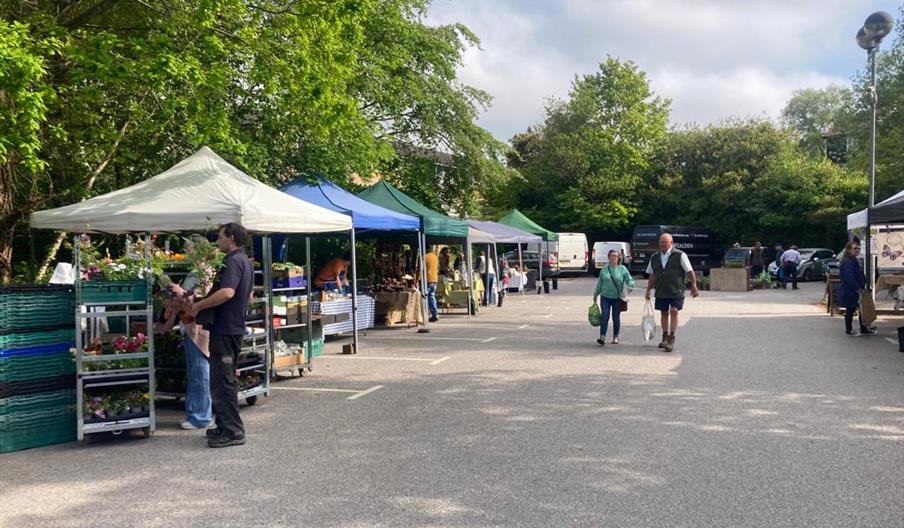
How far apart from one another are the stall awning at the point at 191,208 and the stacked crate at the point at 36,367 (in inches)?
31.8

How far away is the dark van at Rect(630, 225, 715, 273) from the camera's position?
3434cm

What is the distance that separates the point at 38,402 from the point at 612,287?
8.31 m

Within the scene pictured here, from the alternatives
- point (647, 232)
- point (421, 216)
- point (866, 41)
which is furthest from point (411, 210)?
point (647, 232)

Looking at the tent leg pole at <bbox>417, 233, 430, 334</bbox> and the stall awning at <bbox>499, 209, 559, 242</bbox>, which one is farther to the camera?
the stall awning at <bbox>499, 209, 559, 242</bbox>

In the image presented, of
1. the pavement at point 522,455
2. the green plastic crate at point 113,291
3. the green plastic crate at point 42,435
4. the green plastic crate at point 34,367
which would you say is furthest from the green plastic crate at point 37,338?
the pavement at point 522,455

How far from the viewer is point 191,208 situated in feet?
24.0

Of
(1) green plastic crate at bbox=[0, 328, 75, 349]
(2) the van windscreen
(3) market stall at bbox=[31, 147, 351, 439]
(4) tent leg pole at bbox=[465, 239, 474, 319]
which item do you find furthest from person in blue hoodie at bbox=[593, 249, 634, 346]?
(2) the van windscreen

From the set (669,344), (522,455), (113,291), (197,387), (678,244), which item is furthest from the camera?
(678,244)

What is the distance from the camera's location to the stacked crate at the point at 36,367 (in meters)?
6.15

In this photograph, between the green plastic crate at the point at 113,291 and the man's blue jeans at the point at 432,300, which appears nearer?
the green plastic crate at the point at 113,291

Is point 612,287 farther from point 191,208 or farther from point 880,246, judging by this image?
point 880,246

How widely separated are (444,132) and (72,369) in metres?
19.9

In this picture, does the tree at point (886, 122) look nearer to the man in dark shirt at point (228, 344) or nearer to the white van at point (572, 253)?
the white van at point (572, 253)

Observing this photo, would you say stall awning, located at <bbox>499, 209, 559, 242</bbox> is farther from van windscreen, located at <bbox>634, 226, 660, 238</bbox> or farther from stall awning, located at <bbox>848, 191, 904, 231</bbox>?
stall awning, located at <bbox>848, 191, 904, 231</bbox>
